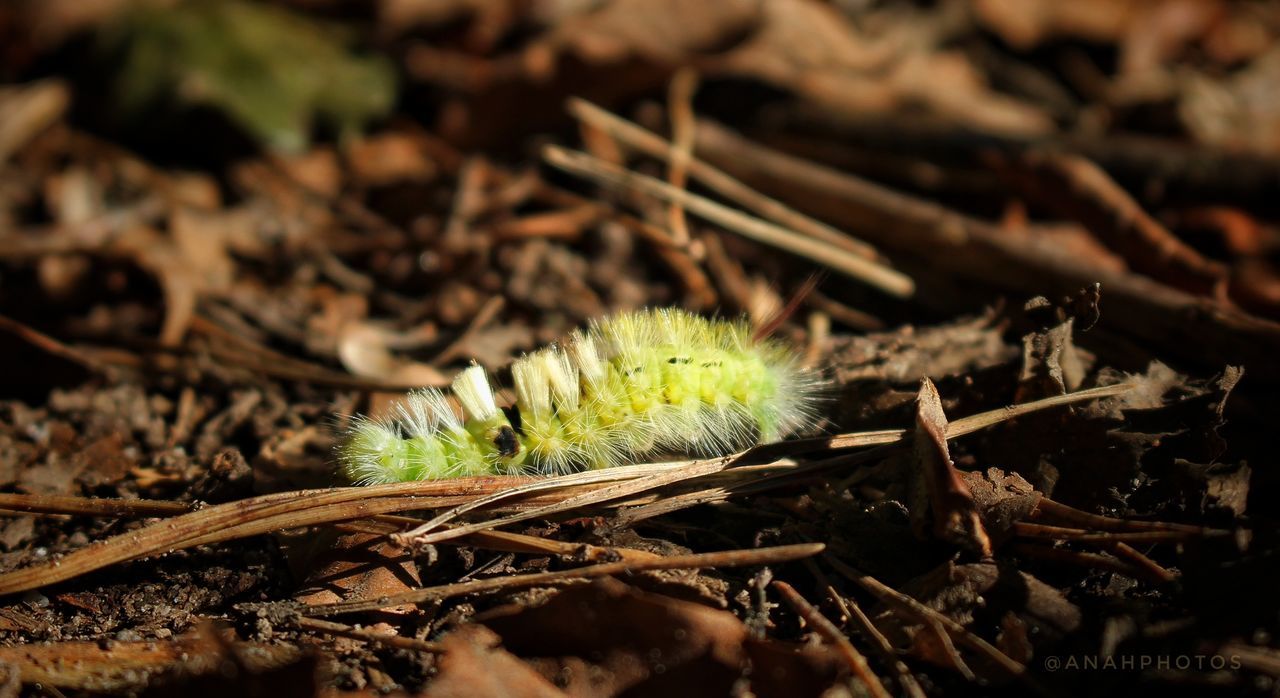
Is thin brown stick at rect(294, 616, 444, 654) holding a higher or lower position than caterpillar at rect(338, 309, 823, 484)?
lower

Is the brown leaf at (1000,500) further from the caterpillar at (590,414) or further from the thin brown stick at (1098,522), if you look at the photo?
the caterpillar at (590,414)

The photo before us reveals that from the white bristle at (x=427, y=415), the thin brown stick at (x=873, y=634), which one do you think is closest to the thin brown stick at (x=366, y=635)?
the white bristle at (x=427, y=415)

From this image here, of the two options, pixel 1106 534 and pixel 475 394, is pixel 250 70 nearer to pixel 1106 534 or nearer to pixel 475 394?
pixel 475 394

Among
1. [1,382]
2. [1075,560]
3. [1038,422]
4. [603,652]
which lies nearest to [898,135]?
[1038,422]

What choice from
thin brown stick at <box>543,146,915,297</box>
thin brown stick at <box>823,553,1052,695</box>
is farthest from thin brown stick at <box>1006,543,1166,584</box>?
thin brown stick at <box>543,146,915,297</box>

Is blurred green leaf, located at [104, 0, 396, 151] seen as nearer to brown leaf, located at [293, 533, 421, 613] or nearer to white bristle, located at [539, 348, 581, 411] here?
white bristle, located at [539, 348, 581, 411]

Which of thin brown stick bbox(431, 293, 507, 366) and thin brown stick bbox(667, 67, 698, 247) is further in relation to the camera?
thin brown stick bbox(667, 67, 698, 247)
